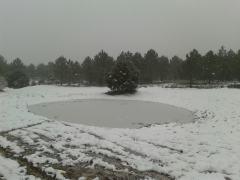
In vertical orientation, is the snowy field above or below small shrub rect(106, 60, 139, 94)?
below

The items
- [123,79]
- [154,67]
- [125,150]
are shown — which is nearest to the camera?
[125,150]

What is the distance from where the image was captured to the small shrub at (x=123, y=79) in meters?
36.1

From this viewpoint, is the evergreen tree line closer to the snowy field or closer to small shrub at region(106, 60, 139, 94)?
small shrub at region(106, 60, 139, 94)

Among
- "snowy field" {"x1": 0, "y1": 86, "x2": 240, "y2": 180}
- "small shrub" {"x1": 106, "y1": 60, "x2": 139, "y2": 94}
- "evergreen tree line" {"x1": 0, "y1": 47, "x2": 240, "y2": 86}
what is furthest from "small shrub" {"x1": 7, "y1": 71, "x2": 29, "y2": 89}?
"snowy field" {"x1": 0, "y1": 86, "x2": 240, "y2": 180}

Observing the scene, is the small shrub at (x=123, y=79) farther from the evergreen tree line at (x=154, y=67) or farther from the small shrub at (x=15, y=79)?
the small shrub at (x=15, y=79)

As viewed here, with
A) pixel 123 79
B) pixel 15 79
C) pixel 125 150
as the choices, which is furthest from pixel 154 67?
pixel 125 150

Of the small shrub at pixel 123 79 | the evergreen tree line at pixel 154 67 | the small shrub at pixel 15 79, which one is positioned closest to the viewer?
the small shrub at pixel 123 79

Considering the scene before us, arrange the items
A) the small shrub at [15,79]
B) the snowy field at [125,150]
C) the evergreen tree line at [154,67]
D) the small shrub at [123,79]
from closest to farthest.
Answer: the snowy field at [125,150] → the small shrub at [123,79] → the evergreen tree line at [154,67] → the small shrub at [15,79]

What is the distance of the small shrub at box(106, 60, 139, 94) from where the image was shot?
1421 inches

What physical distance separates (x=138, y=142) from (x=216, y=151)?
3080 mm

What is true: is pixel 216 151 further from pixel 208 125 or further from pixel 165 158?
pixel 208 125

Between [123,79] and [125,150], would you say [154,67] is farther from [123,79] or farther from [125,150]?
[125,150]

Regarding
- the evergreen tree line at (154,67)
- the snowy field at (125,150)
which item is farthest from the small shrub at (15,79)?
the snowy field at (125,150)

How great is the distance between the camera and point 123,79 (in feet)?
119
